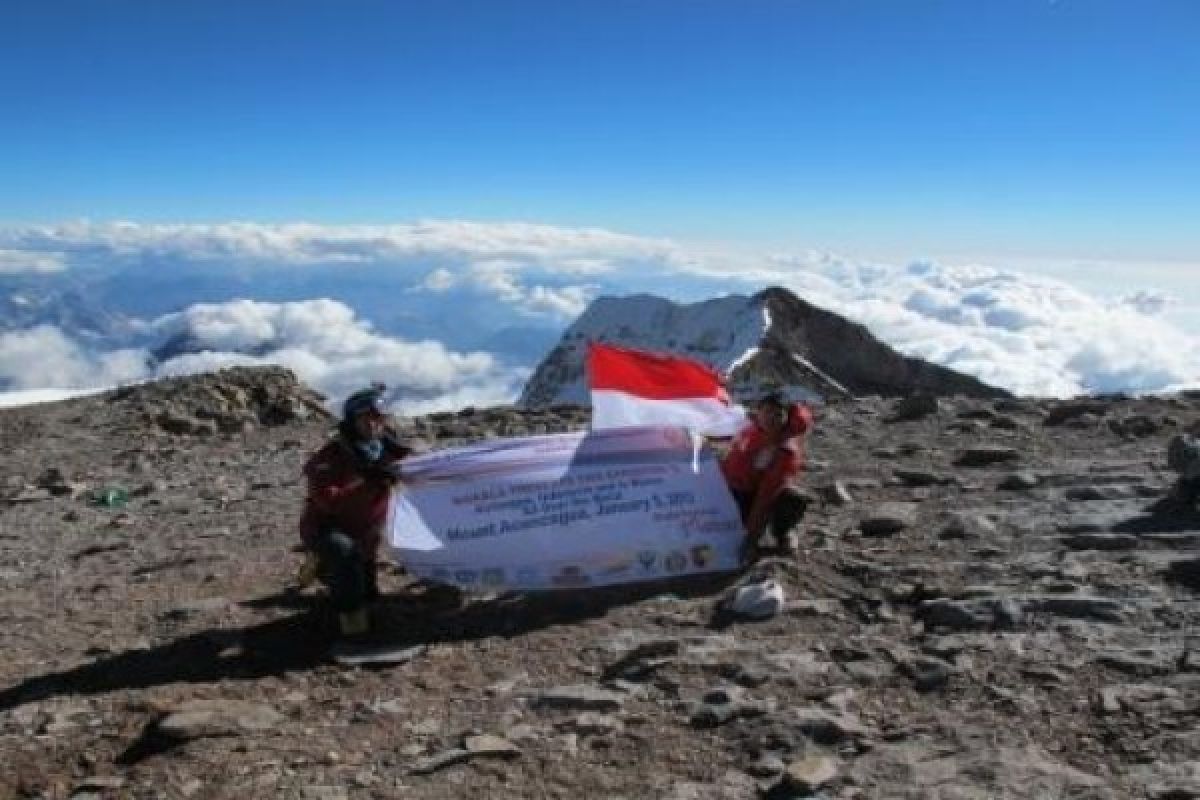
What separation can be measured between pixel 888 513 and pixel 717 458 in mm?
1784

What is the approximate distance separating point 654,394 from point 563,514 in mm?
1410

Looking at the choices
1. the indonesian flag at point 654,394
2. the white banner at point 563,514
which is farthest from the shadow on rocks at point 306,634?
the indonesian flag at point 654,394

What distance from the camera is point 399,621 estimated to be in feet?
25.8

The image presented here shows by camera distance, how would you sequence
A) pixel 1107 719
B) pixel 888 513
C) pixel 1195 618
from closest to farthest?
pixel 1107 719
pixel 1195 618
pixel 888 513

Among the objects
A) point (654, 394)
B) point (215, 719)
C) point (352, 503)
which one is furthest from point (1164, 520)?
point (215, 719)

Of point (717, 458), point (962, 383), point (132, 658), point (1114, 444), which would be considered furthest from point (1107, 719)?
point (962, 383)

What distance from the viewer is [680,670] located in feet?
21.6

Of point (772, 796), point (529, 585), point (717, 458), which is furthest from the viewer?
point (717, 458)

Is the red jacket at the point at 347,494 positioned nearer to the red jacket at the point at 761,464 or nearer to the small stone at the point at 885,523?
the red jacket at the point at 761,464

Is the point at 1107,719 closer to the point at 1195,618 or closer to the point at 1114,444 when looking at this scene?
the point at 1195,618

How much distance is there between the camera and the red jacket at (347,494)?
25.7 ft

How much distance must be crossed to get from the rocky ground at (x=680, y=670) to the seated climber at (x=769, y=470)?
38cm

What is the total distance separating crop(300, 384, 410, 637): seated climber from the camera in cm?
754

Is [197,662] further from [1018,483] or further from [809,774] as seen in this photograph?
[1018,483]
